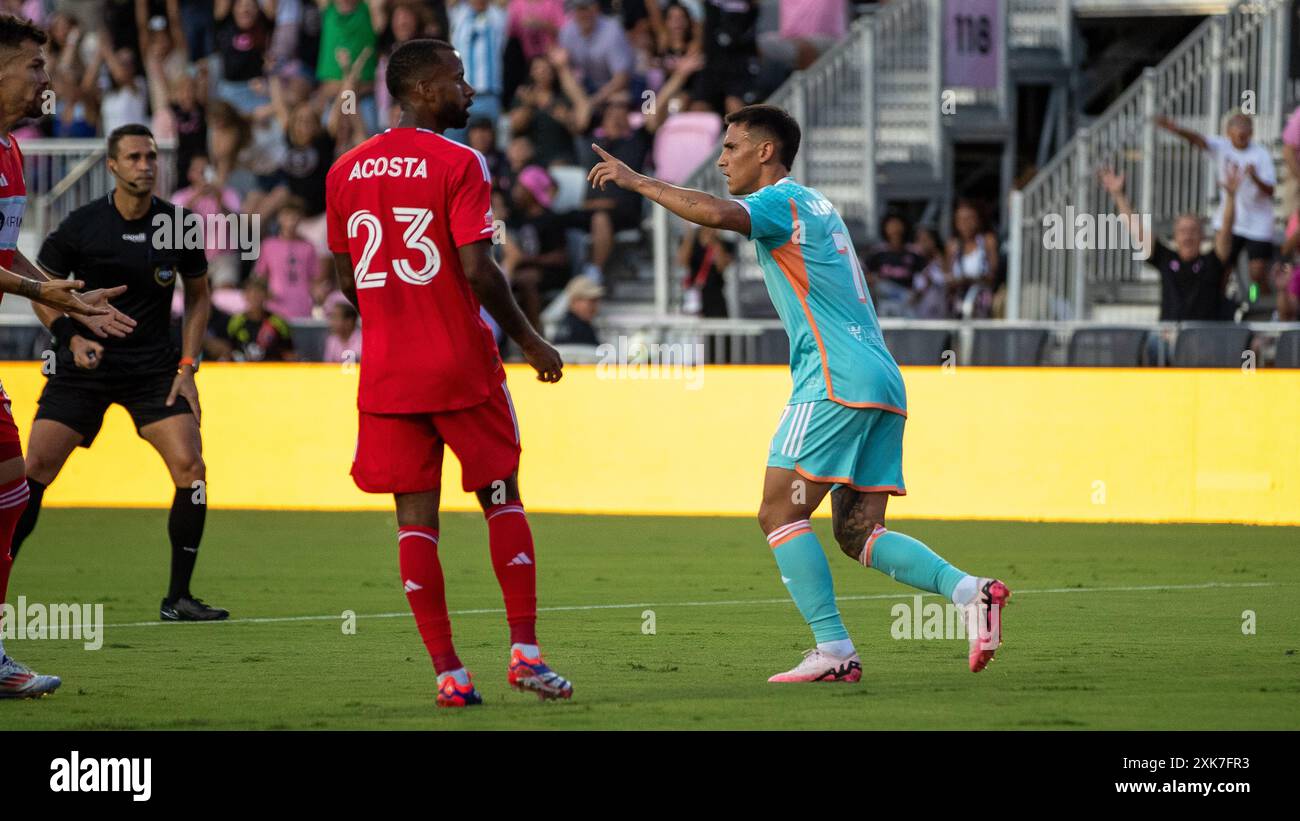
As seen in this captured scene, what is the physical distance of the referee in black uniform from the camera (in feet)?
33.7

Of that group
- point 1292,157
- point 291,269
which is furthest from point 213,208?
point 1292,157

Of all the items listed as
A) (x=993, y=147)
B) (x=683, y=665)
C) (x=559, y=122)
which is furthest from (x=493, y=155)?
(x=683, y=665)

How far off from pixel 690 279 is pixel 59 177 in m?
7.41

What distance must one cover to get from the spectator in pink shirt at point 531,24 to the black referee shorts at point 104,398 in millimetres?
11866

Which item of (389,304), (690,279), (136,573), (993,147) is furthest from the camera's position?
(993,147)

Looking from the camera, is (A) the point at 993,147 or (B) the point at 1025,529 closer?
(B) the point at 1025,529

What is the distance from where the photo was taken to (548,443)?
16.8 meters

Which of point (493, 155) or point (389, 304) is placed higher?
point (493, 155)

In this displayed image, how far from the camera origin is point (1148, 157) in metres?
18.9

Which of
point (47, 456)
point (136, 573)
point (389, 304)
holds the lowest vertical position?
point (136, 573)

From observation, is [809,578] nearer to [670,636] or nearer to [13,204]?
[670,636]

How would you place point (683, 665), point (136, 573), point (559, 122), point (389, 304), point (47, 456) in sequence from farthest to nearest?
point (559, 122) < point (136, 573) < point (47, 456) < point (683, 665) < point (389, 304)

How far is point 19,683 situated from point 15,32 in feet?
7.97

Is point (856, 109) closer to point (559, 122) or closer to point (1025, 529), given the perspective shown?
point (559, 122)
